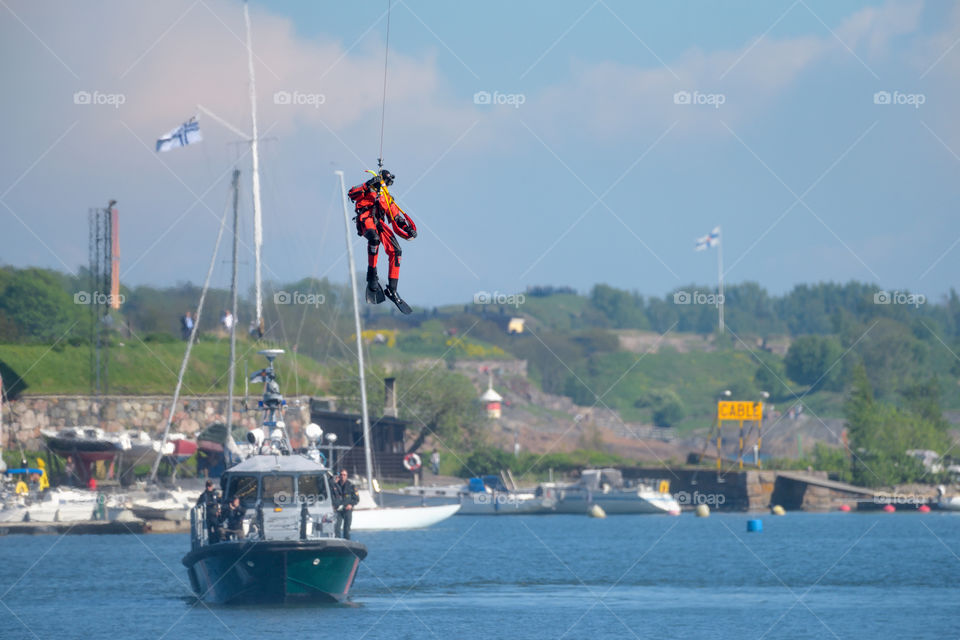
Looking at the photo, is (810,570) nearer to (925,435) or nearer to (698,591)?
(698,591)

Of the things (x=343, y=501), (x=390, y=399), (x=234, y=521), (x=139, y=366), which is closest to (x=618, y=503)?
(x=390, y=399)

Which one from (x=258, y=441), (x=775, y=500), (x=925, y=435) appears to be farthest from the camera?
(x=925, y=435)

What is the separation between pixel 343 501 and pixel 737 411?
90.6 metres

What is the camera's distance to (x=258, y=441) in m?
47.2

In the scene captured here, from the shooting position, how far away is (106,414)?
99.7 m

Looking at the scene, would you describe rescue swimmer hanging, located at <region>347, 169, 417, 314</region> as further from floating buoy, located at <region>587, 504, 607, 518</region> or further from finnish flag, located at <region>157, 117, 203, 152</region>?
floating buoy, located at <region>587, 504, 607, 518</region>

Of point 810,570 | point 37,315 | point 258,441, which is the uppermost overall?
point 37,315

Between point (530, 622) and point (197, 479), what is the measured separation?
5359 cm

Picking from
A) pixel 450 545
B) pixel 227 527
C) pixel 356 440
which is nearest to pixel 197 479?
pixel 356 440

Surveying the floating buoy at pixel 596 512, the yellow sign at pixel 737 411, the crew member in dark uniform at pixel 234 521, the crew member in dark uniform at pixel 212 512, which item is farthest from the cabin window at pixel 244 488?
the yellow sign at pixel 737 411

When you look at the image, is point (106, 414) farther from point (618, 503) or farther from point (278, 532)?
point (278, 532)

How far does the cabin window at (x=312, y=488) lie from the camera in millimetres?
47531

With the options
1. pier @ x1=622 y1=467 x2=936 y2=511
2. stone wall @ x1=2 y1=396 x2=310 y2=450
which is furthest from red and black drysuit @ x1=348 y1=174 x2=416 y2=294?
pier @ x1=622 y1=467 x2=936 y2=511

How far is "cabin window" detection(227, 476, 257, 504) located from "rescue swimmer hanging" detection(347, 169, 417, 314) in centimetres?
2581
